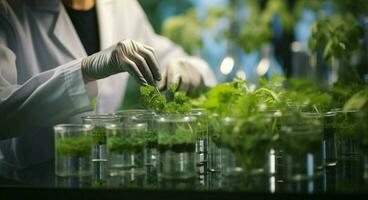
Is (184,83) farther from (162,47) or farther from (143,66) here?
(143,66)

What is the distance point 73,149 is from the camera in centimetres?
171

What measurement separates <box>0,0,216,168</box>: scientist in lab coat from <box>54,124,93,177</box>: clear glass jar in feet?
0.82

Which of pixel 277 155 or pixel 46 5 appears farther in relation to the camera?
pixel 46 5

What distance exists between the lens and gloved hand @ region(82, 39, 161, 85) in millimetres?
1910

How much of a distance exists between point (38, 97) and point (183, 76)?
642 mm

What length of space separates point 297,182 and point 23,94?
3.01 feet

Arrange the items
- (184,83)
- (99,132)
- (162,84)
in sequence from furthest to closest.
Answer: (184,83), (162,84), (99,132)

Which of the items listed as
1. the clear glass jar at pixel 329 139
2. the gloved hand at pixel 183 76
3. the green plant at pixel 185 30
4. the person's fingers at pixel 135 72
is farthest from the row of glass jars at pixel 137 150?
the green plant at pixel 185 30

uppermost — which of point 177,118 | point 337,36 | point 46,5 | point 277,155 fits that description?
point 46,5

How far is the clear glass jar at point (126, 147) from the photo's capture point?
172cm

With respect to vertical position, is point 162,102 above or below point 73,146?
above

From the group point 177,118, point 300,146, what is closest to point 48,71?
point 177,118

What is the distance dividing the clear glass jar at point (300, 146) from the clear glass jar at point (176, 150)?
25 cm

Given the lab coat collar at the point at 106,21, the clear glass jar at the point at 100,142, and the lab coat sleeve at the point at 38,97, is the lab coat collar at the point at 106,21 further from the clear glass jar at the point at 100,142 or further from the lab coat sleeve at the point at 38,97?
the clear glass jar at the point at 100,142
